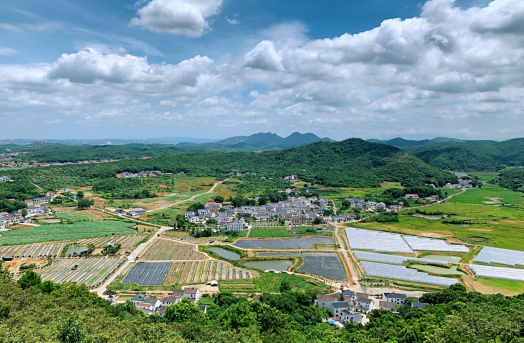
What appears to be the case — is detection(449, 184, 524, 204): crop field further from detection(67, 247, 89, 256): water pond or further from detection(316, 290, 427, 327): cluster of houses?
detection(67, 247, 89, 256): water pond

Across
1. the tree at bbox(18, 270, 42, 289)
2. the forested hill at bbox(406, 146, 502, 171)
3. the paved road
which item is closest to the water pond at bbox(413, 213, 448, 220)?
the paved road

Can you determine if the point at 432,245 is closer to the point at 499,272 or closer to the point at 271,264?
the point at 499,272

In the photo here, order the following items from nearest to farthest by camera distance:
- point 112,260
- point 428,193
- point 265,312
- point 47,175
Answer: point 265,312 → point 112,260 → point 428,193 → point 47,175

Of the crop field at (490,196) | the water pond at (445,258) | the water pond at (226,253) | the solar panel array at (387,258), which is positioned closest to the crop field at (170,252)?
the water pond at (226,253)

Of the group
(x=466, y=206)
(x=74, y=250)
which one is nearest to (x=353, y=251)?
(x=74, y=250)

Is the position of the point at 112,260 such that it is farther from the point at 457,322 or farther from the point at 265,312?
the point at 457,322
